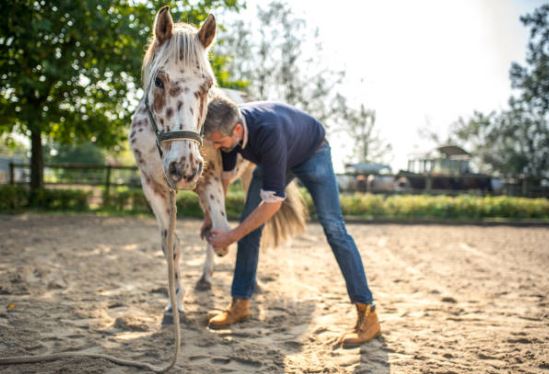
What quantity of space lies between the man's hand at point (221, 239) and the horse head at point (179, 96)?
564 millimetres

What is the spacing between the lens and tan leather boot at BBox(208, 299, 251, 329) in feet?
9.71

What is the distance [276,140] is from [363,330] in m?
1.32

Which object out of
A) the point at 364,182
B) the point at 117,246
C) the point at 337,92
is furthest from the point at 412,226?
the point at 337,92

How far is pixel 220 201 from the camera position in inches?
127

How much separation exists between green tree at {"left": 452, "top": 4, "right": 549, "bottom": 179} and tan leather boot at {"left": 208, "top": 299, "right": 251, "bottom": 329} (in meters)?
32.4

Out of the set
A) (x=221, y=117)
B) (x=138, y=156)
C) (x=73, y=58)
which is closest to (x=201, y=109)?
(x=221, y=117)

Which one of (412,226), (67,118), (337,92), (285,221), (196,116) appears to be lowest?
(412,226)

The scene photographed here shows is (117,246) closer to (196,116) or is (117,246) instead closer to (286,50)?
(196,116)

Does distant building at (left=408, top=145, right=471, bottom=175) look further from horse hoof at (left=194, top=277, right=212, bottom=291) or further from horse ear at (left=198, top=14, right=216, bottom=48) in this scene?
horse ear at (left=198, top=14, right=216, bottom=48)

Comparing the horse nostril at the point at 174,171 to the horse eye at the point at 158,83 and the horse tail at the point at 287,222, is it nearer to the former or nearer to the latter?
the horse eye at the point at 158,83

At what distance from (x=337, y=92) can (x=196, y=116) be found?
19.7 m

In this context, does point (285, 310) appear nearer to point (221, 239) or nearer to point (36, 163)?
point (221, 239)

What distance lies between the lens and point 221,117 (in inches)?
101

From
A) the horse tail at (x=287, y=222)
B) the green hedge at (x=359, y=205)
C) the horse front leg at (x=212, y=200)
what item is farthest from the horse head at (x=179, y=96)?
the green hedge at (x=359, y=205)
